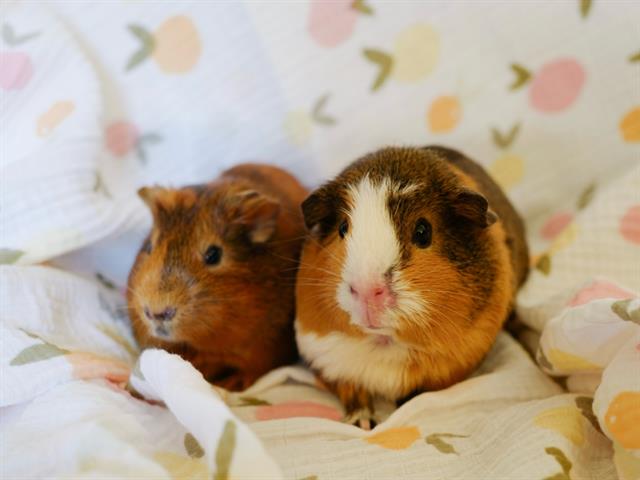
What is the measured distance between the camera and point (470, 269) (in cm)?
157

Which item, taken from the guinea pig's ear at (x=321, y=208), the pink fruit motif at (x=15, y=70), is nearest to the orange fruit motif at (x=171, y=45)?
the pink fruit motif at (x=15, y=70)

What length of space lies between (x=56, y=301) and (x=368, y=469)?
3.36 ft

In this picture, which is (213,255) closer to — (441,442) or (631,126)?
(441,442)

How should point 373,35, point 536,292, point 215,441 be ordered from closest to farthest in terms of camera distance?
point 215,441, point 536,292, point 373,35

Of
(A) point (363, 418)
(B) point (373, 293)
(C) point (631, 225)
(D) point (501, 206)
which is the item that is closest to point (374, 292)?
(B) point (373, 293)

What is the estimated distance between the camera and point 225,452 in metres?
1.14

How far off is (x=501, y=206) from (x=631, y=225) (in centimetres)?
39

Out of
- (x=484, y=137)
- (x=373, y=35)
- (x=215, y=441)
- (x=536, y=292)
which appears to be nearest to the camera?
(x=215, y=441)

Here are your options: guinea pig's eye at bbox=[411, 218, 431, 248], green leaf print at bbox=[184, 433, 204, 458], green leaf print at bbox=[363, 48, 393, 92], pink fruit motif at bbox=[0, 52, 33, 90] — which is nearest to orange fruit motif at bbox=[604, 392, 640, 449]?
guinea pig's eye at bbox=[411, 218, 431, 248]

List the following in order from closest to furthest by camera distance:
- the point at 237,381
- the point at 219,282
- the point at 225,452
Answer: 1. the point at 225,452
2. the point at 219,282
3. the point at 237,381

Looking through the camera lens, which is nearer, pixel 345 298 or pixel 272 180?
pixel 345 298

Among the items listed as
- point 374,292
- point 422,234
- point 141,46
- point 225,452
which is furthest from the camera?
point 141,46

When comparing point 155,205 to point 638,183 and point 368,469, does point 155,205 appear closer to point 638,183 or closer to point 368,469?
point 368,469

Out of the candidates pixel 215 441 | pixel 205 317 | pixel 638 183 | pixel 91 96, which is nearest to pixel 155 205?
pixel 205 317
